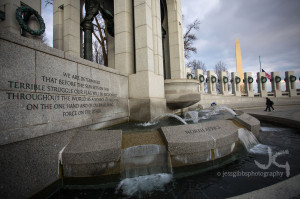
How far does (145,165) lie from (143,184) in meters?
0.43

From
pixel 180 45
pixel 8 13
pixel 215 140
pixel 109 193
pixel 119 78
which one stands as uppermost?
pixel 180 45

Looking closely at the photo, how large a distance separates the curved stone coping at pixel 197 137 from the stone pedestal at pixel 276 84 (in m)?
33.0

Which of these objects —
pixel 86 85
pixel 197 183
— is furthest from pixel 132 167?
pixel 86 85

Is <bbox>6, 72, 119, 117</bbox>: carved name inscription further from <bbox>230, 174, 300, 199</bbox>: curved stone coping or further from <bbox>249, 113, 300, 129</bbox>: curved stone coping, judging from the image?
<bbox>249, 113, 300, 129</bbox>: curved stone coping

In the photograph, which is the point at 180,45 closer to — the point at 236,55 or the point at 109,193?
the point at 109,193

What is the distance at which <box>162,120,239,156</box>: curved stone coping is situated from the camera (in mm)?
3014

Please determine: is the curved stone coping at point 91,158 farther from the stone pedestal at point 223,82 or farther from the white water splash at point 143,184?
the stone pedestal at point 223,82

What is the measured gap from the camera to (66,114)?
3.34 metres

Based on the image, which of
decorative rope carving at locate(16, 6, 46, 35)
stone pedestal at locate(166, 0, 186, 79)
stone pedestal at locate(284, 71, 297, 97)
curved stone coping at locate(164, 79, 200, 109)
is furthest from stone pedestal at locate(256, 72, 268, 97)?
decorative rope carving at locate(16, 6, 46, 35)

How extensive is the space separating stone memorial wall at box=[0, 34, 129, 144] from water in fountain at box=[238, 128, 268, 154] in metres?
4.76

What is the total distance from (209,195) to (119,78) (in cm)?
518

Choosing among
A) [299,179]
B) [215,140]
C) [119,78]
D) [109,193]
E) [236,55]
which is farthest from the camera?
[236,55]

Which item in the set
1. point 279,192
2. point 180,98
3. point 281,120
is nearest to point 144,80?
point 180,98

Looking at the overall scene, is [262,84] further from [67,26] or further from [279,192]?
[67,26]
